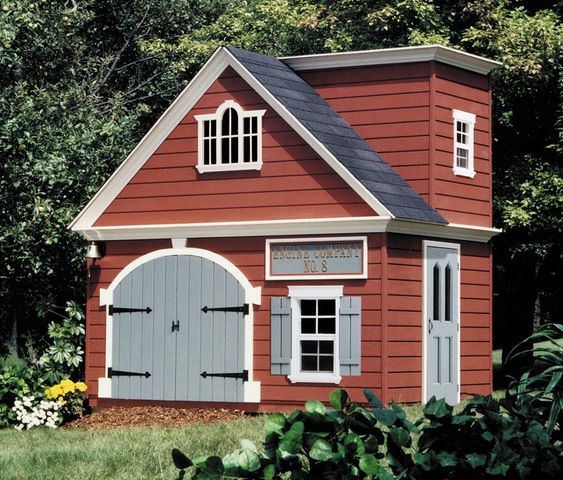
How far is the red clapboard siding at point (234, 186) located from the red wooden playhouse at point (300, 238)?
0.08ft

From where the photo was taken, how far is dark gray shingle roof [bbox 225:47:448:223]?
15.2 meters

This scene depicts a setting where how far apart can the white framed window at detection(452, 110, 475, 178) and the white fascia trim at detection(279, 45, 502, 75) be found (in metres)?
0.89

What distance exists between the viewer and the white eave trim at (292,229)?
1502 cm

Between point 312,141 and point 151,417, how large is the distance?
496cm

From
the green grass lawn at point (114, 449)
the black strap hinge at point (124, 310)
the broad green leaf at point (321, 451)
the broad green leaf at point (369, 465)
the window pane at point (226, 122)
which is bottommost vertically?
the green grass lawn at point (114, 449)

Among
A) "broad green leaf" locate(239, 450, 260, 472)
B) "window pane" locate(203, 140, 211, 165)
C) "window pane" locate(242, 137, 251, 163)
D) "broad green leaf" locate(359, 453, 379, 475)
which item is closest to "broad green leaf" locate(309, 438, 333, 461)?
"broad green leaf" locate(359, 453, 379, 475)

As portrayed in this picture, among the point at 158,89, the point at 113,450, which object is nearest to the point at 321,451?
the point at 113,450

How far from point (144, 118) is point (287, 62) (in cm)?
1095

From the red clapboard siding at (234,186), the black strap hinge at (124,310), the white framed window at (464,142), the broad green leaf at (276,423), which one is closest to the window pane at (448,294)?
the white framed window at (464,142)

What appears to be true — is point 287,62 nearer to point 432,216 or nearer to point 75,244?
point 432,216

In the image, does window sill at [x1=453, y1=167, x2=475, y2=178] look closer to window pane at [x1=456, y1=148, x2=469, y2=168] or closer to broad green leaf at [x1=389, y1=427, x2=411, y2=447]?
window pane at [x1=456, y1=148, x2=469, y2=168]

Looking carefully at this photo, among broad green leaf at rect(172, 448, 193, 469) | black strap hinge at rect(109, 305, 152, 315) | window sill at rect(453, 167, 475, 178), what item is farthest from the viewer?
window sill at rect(453, 167, 475, 178)

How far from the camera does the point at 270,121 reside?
15.9 m

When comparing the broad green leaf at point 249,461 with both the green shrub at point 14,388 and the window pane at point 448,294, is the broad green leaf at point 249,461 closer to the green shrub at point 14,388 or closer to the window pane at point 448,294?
the window pane at point 448,294
